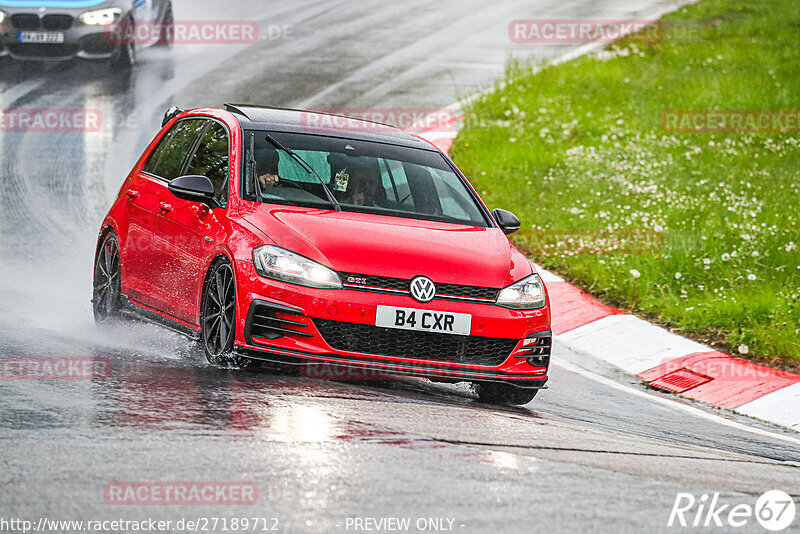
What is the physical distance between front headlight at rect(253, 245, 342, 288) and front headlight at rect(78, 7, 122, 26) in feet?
41.2

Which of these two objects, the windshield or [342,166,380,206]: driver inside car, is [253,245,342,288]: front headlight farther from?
[342,166,380,206]: driver inside car

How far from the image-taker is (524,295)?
738 centimetres

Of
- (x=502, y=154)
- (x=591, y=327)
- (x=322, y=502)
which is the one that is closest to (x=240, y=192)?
(x=322, y=502)

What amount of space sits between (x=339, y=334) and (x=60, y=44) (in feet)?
44.0

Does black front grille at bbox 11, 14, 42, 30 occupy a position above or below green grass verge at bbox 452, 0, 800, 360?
above

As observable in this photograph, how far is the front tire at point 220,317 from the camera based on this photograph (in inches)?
277

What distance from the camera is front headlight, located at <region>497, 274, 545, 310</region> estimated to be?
23.8 ft
